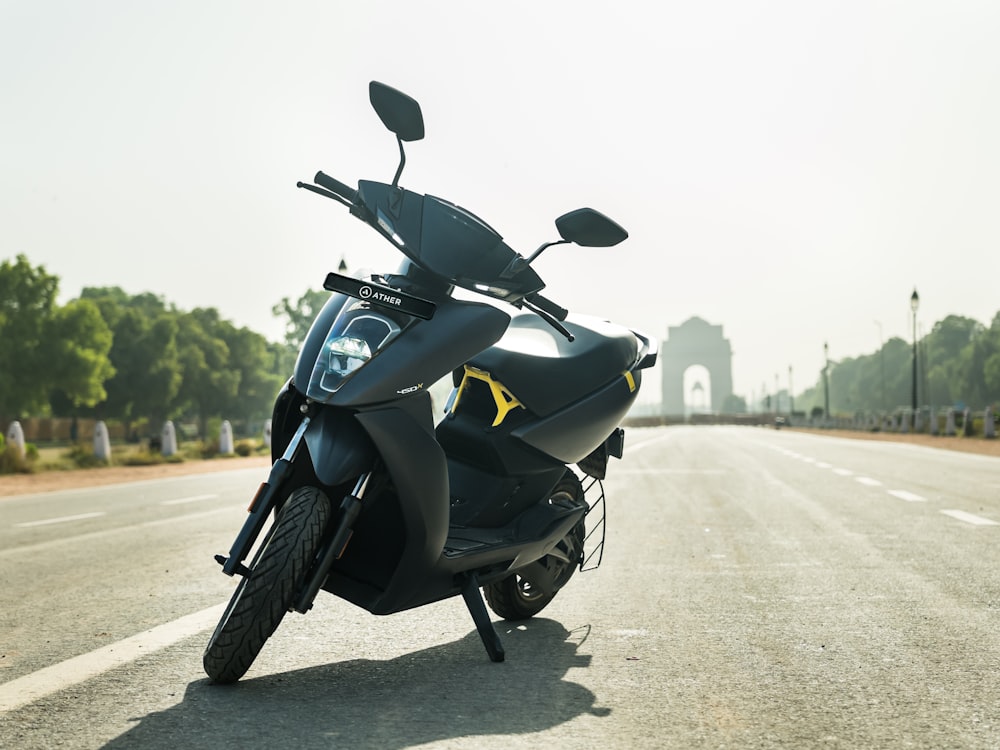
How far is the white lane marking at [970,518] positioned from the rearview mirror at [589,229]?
6.40 meters

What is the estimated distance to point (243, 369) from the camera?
80.4 metres

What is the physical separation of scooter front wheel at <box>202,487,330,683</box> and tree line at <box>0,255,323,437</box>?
149 feet

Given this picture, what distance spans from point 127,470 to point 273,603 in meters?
19.9

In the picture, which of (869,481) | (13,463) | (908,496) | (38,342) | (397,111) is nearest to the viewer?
(397,111)

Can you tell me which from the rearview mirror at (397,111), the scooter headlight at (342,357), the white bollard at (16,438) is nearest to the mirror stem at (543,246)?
the rearview mirror at (397,111)

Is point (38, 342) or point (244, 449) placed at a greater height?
point (38, 342)

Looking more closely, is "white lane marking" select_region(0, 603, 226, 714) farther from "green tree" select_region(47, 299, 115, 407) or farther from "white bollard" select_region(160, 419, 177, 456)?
"green tree" select_region(47, 299, 115, 407)

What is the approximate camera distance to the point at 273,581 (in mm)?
3301

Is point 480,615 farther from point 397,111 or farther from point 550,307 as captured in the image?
point 397,111

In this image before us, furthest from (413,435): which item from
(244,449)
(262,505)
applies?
(244,449)

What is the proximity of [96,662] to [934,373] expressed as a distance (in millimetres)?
118780

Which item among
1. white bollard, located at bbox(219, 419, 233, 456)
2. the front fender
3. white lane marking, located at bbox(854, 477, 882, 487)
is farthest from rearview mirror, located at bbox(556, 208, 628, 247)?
white bollard, located at bbox(219, 419, 233, 456)

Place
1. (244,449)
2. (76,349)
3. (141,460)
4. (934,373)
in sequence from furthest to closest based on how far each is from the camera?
(934,373), (76,349), (244,449), (141,460)

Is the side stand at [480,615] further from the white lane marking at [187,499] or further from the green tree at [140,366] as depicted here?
the green tree at [140,366]
